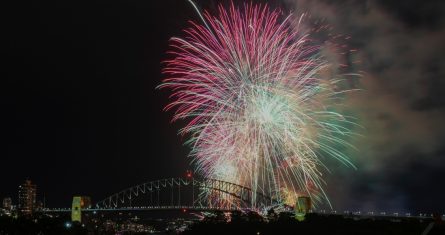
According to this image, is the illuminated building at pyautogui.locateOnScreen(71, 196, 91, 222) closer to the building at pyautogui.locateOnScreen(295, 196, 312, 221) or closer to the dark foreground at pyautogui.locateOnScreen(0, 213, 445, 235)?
the dark foreground at pyautogui.locateOnScreen(0, 213, 445, 235)

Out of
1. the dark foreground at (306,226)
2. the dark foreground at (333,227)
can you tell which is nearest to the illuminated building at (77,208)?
the dark foreground at (306,226)

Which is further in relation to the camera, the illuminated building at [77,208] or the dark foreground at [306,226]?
the illuminated building at [77,208]

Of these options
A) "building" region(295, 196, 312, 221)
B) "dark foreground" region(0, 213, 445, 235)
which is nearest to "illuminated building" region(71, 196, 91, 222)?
"dark foreground" region(0, 213, 445, 235)

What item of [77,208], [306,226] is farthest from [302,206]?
[77,208]

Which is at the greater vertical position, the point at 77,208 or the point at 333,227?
the point at 77,208

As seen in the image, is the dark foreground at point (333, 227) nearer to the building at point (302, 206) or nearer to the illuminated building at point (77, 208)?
the building at point (302, 206)

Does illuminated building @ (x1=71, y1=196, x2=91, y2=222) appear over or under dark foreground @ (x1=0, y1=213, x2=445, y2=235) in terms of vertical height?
over

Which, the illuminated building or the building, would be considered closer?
the building

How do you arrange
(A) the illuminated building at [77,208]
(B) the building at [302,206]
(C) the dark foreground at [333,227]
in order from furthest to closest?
(A) the illuminated building at [77,208] → (B) the building at [302,206] → (C) the dark foreground at [333,227]

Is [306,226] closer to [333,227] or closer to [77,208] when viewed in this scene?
[333,227]

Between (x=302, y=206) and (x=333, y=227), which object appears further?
(x=302, y=206)

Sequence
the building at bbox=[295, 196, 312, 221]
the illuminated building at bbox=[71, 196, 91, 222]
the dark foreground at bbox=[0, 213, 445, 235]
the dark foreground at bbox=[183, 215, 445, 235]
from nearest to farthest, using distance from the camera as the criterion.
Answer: the dark foreground at bbox=[183, 215, 445, 235] < the dark foreground at bbox=[0, 213, 445, 235] < the building at bbox=[295, 196, 312, 221] < the illuminated building at bbox=[71, 196, 91, 222]
